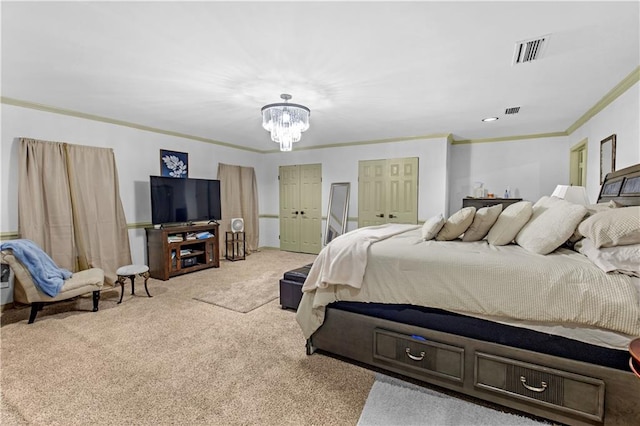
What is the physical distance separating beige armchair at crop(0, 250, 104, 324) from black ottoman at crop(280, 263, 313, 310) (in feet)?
6.49

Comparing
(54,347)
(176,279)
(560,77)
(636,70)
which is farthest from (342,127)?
(54,347)

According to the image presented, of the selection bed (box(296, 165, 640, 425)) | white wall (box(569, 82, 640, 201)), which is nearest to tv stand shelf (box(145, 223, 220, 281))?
bed (box(296, 165, 640, 425))

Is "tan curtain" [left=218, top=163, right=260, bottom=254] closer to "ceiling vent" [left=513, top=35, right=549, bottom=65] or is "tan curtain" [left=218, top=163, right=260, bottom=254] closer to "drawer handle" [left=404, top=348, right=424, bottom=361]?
"drawer handle" [left=404, top=348, right=424, bottom=361]

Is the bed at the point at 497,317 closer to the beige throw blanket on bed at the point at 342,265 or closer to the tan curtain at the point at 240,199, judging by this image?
the beige throw blanket on bed at the point at 342,265

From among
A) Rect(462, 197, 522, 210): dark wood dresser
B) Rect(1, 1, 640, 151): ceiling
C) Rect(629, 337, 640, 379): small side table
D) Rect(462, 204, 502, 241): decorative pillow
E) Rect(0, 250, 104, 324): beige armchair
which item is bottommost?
Rect(0, 250, 104, 324): beige armchair

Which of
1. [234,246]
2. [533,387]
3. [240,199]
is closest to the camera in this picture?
[533,387]

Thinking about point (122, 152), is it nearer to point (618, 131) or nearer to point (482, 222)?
point (482, 222)

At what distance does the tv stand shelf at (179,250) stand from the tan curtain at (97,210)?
0.35 m

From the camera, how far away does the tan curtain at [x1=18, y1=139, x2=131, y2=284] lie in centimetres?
335

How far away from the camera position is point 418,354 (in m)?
1.84

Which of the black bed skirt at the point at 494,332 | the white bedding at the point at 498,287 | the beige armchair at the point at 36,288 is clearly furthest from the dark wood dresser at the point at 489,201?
the beige armchair at the point at 36,288

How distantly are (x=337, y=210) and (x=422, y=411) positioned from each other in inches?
180

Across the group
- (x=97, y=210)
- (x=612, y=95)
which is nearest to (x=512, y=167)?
(x=612, y=95)

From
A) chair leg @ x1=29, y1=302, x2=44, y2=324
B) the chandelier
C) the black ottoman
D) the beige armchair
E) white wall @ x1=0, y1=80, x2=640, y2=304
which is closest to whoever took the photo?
the beige armchair
